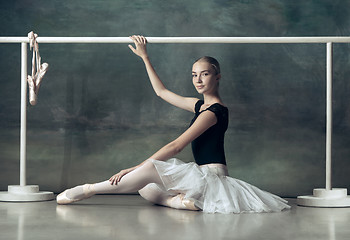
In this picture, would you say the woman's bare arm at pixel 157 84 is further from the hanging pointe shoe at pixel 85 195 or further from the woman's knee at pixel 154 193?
the hanging pointe shoe at pixel 85 195

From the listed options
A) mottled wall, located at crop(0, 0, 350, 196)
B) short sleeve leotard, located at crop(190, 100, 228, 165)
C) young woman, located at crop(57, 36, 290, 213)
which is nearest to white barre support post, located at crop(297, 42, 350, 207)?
young woman, located at crop(57, 36, 290, 213)

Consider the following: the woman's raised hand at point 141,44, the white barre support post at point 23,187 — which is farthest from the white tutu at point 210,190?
the white barre support post at point 23,187

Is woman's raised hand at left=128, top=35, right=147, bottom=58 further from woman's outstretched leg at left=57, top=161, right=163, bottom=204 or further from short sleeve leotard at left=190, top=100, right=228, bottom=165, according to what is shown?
woman's outstretched leg at left=57, top=161, right=163, bottom=204

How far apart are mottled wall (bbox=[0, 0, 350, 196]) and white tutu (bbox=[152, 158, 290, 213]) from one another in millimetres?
657

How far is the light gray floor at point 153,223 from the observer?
219 centimetres

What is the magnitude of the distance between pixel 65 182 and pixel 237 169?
41.7 inches

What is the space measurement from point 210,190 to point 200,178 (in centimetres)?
8

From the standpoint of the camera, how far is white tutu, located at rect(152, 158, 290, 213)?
9.35 feet

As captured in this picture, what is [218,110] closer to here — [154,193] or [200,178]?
Result: [200,178]

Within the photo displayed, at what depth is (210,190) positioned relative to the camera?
2.87 m

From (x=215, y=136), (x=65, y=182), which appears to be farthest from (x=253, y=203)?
(x=65, y=182)

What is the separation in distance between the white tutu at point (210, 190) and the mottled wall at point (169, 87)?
66 centimetres

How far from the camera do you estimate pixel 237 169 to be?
3596 mm

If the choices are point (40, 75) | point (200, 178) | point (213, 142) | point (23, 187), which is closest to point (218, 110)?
point (213, 142)
